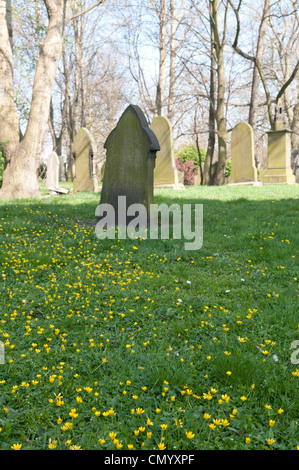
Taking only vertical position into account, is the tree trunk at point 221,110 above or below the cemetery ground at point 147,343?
above

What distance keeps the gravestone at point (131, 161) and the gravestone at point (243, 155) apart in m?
8.98

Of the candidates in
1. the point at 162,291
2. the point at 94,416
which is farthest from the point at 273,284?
the point at 94,416

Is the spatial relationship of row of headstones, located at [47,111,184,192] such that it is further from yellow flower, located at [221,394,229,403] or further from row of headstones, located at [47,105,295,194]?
yellow flower, located at [221,394,229,403]

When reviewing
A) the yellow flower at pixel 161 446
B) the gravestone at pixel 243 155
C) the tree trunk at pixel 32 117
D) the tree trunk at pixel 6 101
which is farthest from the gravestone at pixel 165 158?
the yellow flower at pixel 161 446

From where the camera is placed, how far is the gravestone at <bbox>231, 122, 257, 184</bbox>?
48.4 feet

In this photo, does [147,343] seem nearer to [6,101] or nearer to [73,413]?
[73,413]

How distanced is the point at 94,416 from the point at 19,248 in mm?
3289

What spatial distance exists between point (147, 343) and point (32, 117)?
829cm

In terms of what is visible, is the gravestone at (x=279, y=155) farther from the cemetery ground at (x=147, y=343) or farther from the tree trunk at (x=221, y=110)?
the cemetery ground at (x=147, y=343)

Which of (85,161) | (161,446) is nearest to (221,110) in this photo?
(85,161)

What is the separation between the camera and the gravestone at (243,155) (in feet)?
48.4

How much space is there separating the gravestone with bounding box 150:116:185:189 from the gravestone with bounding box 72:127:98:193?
2345 millimetres

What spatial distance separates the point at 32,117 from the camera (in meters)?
9.57

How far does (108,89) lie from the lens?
116ft
